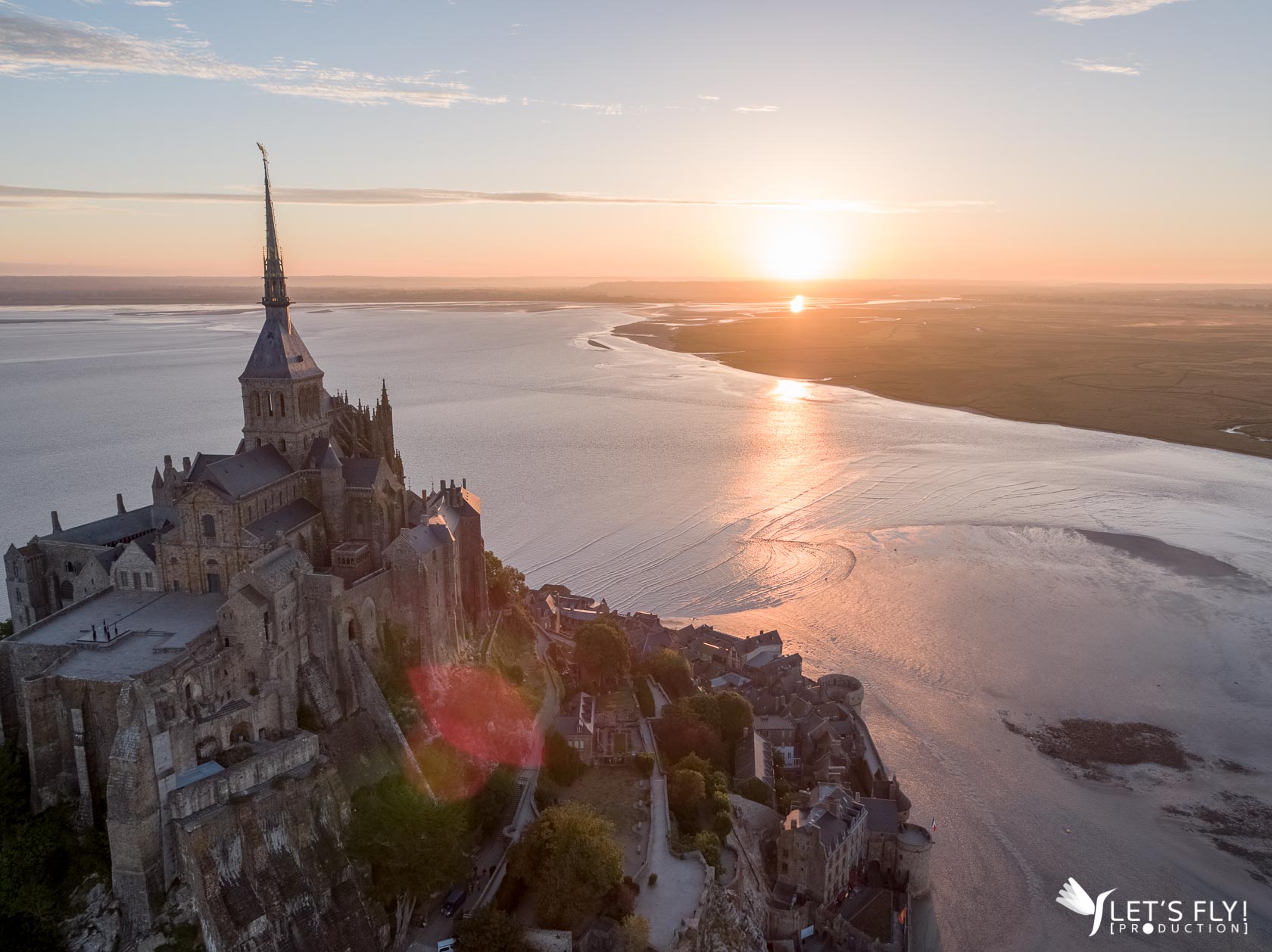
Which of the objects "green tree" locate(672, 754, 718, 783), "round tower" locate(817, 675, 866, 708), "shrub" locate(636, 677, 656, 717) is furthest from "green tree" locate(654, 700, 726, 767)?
"round tower" locate(817, 675, 866, 708)

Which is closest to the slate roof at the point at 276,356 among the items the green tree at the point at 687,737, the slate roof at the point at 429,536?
the slate roof at the point at 429,536

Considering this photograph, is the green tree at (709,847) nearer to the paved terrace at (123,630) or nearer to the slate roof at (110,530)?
the paved terrace at (123,630)

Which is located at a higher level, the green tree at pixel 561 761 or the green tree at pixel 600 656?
the green tree at pixel 600 656

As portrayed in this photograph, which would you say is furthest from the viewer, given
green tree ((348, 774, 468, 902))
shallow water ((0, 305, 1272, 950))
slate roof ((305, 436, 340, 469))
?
slate roof ((305, 436, 340, 469))

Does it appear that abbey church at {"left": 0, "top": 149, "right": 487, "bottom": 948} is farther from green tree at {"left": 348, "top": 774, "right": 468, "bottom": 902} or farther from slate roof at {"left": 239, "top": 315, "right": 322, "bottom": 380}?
green tree at {"left": 348, "top": 774, "right": 468, "bottom": 902}

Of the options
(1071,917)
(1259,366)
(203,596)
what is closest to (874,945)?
(1071,917)

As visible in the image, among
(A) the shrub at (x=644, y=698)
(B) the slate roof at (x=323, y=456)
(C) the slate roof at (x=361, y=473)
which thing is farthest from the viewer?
(A) the shrub at (x=644, y=698)
